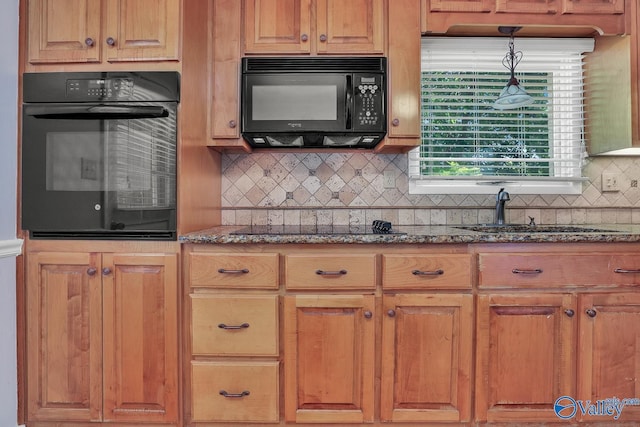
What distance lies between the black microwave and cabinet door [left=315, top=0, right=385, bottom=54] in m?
0.07

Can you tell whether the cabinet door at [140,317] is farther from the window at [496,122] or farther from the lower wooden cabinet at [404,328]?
the window at [496,122]

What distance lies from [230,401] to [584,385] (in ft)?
5.03

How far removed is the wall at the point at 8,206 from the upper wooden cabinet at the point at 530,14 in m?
1.92

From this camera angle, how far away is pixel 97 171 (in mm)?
1641

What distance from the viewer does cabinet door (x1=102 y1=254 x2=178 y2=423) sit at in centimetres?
164

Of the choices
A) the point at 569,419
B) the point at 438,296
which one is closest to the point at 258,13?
the point at 438,296

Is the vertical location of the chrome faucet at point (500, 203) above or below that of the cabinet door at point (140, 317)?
above

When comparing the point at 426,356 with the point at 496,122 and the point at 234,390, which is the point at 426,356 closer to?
the point at 234,390

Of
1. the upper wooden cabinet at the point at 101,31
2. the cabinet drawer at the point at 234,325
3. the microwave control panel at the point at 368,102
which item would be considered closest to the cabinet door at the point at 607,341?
the microwave control panel at the point at 368,102

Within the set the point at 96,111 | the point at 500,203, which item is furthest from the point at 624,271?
the point at 96,111

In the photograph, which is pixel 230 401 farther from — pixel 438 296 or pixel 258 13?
pixel 258 13

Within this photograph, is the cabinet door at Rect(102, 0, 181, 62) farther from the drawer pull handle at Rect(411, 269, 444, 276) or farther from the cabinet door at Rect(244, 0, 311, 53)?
the drawer pull handle at Rect(411, 269, 444, 276)

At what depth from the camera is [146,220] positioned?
165cm

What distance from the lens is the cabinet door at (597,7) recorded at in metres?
2.00
